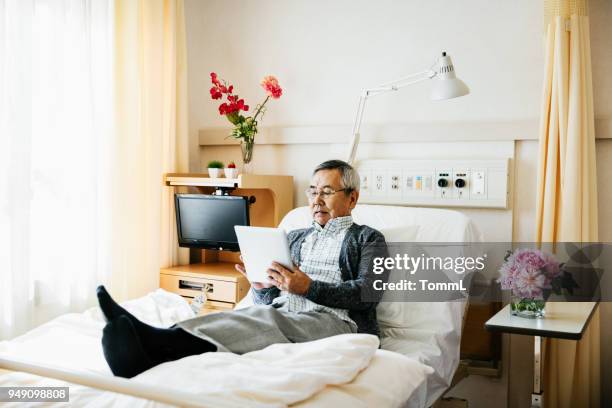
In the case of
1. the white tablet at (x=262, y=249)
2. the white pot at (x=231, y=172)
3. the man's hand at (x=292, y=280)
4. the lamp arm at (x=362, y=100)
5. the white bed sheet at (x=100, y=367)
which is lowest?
the white bed sheet at (x=100, y=367)

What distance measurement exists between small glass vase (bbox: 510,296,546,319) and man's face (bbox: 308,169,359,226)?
2.23 ft

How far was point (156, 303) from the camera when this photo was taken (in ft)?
7.88

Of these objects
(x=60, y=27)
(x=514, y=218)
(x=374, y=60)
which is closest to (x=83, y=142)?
(x=60, y=27)

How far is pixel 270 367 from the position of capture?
1.50m

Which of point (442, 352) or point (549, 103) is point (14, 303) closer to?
point (442, 352)

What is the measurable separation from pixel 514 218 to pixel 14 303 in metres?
2.12

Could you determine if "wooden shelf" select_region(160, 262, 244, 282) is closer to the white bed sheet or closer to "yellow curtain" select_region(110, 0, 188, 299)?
"yellow curtain" select_region(110, 0, 188, 299)

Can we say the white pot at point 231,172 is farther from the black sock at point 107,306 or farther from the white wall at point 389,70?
the black sock at point 107,306

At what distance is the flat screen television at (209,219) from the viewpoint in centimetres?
294

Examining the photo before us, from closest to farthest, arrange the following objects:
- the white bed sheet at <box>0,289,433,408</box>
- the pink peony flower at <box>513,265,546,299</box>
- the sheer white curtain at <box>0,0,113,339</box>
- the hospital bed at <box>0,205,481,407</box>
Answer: the hospital bed at <box>0,205,481,407</box> < the white bed sheet at <box>0,289,433,408</box> < the pink peony flower at <box>513,265,546,299</box> < the sheer white curtain at <box>0,0,113,339</box>

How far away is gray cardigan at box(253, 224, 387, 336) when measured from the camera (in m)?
2.07

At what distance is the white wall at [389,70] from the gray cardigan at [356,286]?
76 centimetres

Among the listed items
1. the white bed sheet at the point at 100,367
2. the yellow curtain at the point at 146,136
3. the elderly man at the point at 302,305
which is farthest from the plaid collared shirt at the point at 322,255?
the yellow curtain at the point at 146,136

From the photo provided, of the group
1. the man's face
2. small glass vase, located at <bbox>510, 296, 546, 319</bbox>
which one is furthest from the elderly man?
small glass vase, located at <bbox>510, 296, 546, 319</bbox>
